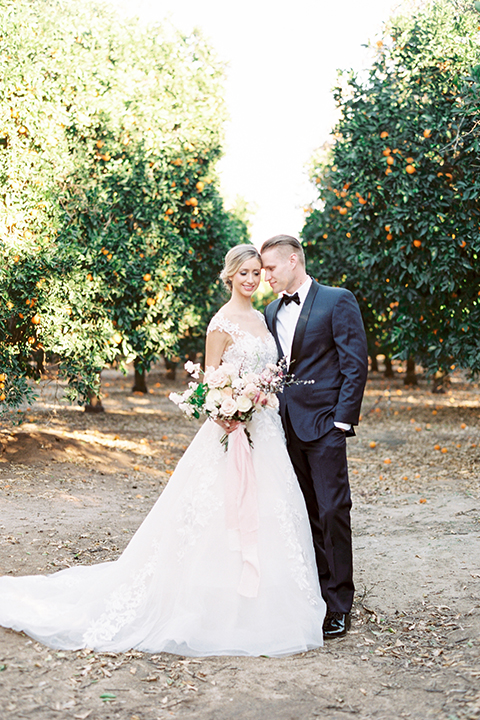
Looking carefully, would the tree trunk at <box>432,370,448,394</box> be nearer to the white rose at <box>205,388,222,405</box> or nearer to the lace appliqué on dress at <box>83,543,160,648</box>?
the white rose at <box>205,388,222,405</box>

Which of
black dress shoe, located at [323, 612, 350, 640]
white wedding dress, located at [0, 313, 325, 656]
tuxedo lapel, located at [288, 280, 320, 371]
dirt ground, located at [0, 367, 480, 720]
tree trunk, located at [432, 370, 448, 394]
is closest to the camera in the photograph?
dirt ground, located at [0, 367, 480, 720]

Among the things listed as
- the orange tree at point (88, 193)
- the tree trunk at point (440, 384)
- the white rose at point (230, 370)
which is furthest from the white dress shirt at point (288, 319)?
the tree trunk at point (440, 384)

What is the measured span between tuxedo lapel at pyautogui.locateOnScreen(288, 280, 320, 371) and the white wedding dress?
0.59ft

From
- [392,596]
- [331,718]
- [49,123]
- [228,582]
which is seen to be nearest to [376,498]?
[392,596]

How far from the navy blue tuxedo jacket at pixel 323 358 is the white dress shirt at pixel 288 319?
0.06 m

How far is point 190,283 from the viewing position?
42.2ft

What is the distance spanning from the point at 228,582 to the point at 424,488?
5441 mm

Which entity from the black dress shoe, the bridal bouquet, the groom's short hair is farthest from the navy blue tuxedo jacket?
the black dress shoe

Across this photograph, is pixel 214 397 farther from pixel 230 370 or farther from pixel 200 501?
pixel 200 501

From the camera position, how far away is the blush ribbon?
4.07 meters

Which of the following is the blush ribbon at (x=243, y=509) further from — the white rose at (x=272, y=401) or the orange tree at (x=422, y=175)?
the orange tree at (x=422, y=175)

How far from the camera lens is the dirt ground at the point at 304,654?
10.8 ft

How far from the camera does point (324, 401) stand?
4352 mm

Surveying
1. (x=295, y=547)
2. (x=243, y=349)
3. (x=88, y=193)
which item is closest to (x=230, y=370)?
(x=243, y=349)
